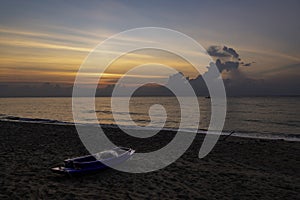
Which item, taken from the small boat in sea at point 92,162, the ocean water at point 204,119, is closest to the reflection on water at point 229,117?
the ocean water at point 204,119

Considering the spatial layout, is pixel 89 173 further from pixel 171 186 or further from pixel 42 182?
pixel 171 186

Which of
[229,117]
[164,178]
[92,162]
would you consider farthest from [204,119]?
[92,162]

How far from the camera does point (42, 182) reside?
1025 centimetres

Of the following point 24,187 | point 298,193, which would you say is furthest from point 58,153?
point 298,193

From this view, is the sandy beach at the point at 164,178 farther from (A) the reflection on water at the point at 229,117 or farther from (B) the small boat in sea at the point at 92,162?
(A) the reflection on water at the point at 229,117

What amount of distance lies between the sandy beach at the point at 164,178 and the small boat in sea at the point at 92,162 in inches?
14.8

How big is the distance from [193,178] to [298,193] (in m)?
4.17

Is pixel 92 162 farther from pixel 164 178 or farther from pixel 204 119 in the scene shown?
pixel 204 119

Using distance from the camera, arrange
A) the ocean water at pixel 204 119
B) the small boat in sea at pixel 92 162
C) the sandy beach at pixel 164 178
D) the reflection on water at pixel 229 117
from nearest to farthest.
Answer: the sandy beach at pixel 164 178, the small boat in sea at pixel 92 162, the ocean water at pixel 204 119, the reflection on water at pixel 229 117

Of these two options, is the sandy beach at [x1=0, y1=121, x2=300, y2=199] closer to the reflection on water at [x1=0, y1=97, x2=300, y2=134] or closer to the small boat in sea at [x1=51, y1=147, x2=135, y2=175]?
the small boat in sea at [x1=51, y1=147, x2=135, y2=175]

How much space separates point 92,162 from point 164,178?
3.24 m

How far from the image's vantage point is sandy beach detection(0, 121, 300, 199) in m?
9.59

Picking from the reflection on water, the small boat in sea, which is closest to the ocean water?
the reflection on water

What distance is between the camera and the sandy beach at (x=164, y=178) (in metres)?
9.59
